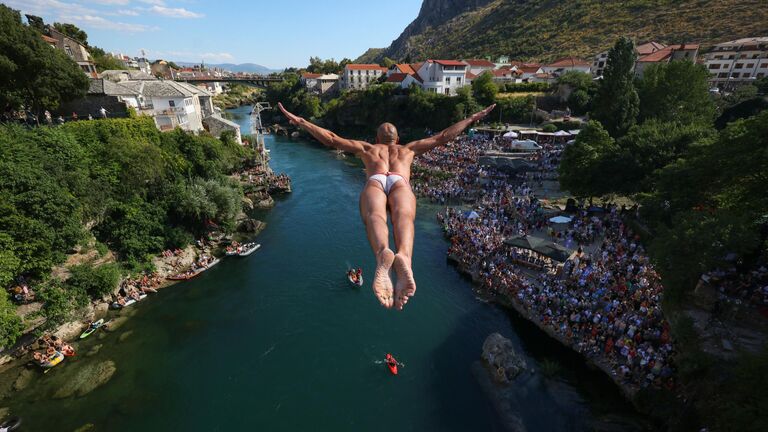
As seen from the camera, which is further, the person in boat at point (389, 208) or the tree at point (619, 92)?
the tree at point (619, 92)

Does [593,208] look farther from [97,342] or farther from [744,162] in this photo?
[97,342]

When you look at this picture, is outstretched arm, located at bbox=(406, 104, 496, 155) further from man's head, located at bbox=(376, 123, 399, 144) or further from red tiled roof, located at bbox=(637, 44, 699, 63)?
red tiled roof, located at bbox=(637, 44, 699, 63)

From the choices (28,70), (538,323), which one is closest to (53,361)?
(28,70)

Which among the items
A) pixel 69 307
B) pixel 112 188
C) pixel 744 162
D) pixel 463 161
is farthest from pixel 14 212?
Result: pixel 463 161

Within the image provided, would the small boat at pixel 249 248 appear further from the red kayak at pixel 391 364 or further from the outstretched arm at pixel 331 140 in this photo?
the outstretched arm at pixel 331 140

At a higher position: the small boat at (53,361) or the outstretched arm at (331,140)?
the outstretched arm at (331,140)

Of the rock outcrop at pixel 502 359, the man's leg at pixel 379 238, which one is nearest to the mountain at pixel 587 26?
the rock outcrop at pixel 502 359
